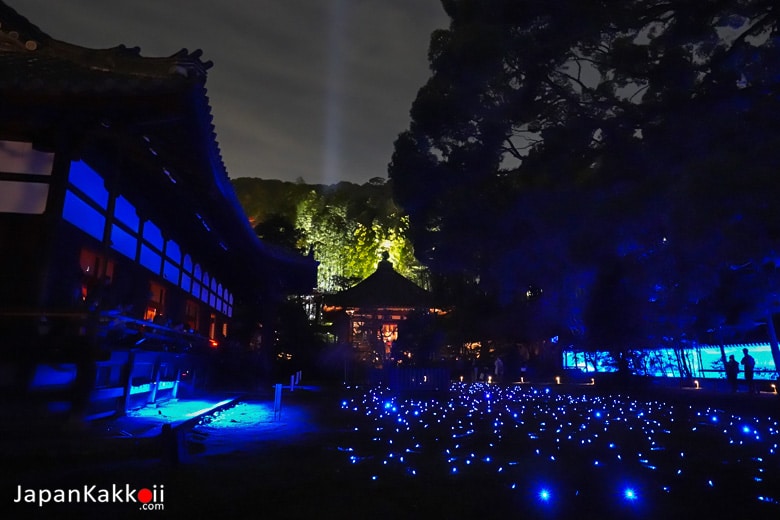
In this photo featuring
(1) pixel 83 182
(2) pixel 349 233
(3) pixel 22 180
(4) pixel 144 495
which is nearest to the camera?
(4) pixel 144 495

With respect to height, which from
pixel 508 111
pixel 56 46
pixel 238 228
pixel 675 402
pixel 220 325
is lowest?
pixel 675 402

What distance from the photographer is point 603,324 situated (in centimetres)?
2161

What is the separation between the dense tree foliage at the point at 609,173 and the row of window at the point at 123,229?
10.5 metres

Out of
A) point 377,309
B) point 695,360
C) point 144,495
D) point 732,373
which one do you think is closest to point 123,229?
point 144,495

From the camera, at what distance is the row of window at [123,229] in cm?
738

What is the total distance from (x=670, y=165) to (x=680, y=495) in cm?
1015

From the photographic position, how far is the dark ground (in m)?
4.03

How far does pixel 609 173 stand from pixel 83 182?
1280cm

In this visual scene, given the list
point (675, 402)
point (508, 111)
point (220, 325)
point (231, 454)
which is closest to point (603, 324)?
point (675, 402)

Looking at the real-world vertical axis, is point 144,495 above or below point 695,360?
below

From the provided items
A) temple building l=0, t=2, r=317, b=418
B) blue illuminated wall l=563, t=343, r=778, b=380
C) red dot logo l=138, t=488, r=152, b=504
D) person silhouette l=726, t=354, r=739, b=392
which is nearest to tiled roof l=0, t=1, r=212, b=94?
temple building l=0, t=2, r=317, b=418

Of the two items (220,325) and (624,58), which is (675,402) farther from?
(220,325)

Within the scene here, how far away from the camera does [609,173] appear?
14.2 metres

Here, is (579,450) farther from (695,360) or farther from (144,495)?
(695,360)
